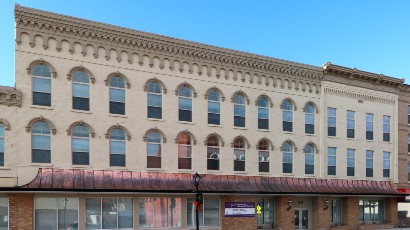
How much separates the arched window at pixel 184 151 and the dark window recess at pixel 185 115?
1.00 metres

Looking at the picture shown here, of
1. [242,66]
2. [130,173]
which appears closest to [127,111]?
[130,173]

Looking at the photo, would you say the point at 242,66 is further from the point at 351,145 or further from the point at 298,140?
the point at 351,145

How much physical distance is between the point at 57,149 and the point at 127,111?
4585 mm

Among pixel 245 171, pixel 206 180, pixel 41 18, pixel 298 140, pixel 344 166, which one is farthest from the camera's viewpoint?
pixel 344 166

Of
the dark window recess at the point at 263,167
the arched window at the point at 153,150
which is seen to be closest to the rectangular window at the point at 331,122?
the dark window recess at the point at 263,167

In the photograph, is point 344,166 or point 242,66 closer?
point 242,66

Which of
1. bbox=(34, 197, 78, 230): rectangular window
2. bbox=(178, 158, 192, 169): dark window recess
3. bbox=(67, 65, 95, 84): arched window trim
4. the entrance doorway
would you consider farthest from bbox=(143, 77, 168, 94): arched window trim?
the entrance doorway

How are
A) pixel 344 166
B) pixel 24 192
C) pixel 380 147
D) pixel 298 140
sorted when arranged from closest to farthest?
pixel 24 192 < pixel 298 140 < pixel 344 166 < pixel 380 147

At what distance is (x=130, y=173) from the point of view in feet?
72.3

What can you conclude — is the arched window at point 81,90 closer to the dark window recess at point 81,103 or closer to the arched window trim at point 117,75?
the dark window recess at point 81,103

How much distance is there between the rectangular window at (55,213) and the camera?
19.8 meters

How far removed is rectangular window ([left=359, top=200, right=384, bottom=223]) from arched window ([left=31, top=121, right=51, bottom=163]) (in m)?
24.7

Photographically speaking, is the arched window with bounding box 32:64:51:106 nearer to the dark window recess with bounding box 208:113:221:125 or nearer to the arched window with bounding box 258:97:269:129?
the dark window recess with bounding box 208:113:221:125

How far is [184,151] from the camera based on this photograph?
2392cm
